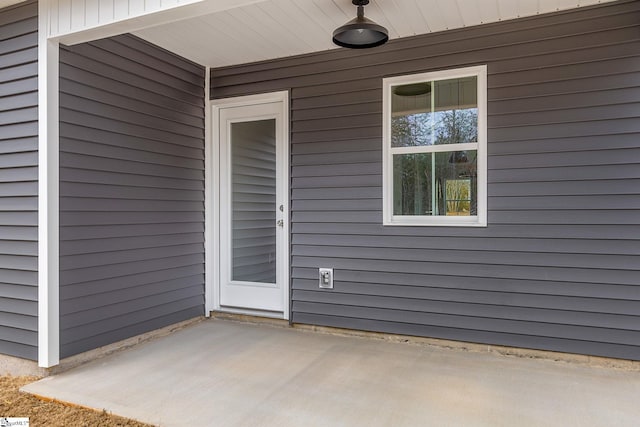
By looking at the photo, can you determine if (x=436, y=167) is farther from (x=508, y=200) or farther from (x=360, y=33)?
(x=360, y=33)

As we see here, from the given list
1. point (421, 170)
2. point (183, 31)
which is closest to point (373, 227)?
point (421, 170)

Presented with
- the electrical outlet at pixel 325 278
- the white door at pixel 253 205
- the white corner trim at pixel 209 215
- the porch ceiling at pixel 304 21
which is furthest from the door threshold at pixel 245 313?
the porch ceiling at pixel 304 21

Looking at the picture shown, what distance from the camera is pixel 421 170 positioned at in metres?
3.62

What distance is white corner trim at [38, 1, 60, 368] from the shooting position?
9.50 ft

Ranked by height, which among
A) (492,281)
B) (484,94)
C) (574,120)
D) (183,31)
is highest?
(183,31)

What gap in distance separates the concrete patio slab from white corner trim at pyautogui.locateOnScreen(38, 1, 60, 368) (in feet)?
0.99

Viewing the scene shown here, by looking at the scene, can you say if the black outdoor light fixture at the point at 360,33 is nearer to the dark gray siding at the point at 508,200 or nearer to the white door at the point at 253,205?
the dark gray siding at the point at 508,200

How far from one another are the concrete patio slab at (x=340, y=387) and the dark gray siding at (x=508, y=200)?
337 millimetres

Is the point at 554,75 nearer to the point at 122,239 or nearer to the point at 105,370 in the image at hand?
the point at 122,239

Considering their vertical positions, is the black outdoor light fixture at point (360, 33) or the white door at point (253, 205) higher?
the black outdoor light fixture at point (360, 33)

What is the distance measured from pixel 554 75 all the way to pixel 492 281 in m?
1.60

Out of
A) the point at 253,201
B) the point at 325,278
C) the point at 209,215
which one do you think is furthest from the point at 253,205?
the point at 325,278

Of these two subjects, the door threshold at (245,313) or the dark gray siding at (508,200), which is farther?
the door threshold at (245,313)

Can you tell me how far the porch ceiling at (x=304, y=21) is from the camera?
3076 millimetres
